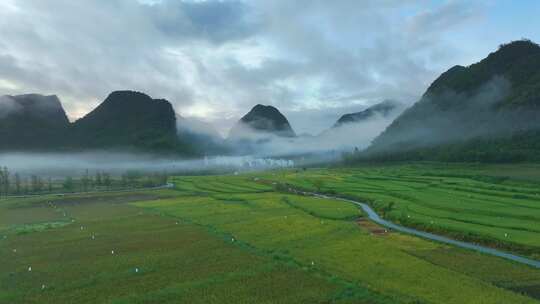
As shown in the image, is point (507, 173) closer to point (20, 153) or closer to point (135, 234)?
point (135, 234)

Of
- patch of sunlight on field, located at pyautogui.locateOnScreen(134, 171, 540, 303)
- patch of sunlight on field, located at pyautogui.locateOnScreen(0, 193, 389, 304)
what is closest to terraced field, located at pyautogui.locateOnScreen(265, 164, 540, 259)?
patch of sunlight on field, located at pyautogui.locateOnScreen(134, 171, 540, 303)

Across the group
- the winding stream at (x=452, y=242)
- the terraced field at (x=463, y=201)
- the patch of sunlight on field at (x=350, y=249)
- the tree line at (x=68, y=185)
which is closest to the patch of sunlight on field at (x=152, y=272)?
the patch of sunlight on field at (x=350, y=249)

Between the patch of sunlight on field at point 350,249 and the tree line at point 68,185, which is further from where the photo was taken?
the tree line at point 68,185

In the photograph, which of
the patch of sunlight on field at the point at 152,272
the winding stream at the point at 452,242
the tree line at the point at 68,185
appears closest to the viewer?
the patch of sunlight on field at the point at 152,272

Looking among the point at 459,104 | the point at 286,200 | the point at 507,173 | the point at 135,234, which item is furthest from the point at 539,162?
the point at 135,234

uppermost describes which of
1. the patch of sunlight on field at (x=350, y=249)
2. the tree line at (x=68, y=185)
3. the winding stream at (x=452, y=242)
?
the tree line at (x=68, y=185)

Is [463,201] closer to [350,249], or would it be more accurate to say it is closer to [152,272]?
[350,249]

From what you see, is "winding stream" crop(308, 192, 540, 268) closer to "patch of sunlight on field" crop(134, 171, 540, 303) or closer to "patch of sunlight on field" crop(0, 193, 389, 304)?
"patch of sunlight on field" crop(134, 171, 540, 303)

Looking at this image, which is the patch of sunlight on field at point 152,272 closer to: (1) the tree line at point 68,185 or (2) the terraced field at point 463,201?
(2) the terraced field at point 463,201

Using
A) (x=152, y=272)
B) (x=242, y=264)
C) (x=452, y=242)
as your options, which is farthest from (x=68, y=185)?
(x=452, y=242)
